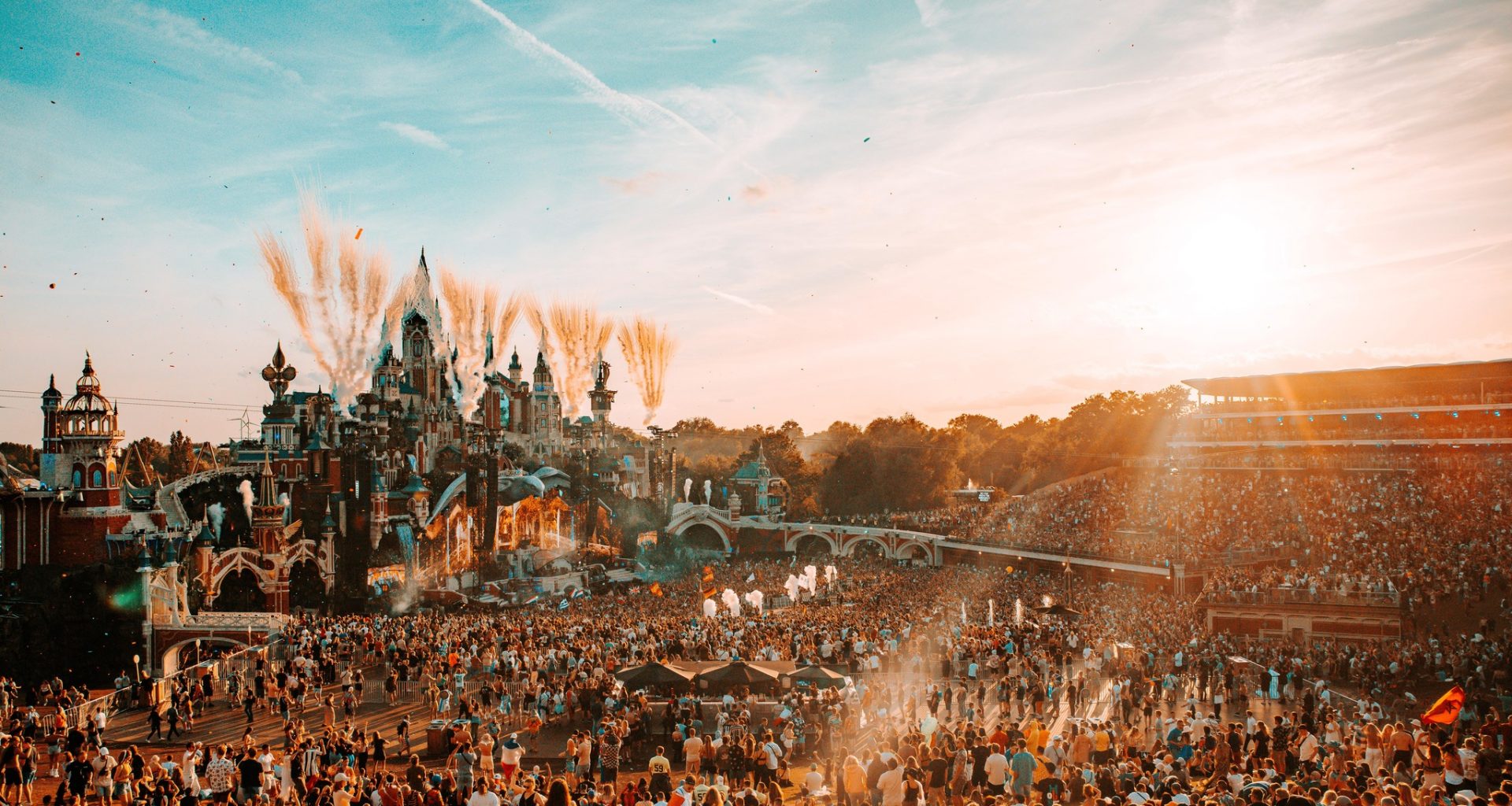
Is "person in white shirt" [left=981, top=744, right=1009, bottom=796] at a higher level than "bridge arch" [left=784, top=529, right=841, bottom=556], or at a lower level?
higher

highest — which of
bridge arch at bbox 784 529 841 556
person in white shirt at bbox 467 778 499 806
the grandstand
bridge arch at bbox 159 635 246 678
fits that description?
the grandstand

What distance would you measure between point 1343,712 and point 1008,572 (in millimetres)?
31363

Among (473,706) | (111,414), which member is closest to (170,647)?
(111,414)

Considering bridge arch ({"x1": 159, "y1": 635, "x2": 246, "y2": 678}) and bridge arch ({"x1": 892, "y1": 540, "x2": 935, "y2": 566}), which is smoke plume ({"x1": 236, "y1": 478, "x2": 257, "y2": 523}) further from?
bridge arch ({"x1": 892, "y1": 540, "x2": 935, "y2": 566})

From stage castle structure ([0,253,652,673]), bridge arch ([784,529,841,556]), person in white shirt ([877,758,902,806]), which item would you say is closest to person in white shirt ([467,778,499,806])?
person in white shirt ([877,758,902,806])

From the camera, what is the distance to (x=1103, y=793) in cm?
1253

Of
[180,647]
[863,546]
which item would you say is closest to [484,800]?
[180,647]

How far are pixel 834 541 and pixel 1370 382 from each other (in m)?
34.2

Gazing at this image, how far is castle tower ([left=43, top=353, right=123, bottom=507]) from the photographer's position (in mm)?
39500

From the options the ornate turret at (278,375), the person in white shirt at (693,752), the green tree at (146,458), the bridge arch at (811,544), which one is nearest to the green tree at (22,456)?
the green tree at (146,458)

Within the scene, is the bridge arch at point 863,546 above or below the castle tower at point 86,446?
below

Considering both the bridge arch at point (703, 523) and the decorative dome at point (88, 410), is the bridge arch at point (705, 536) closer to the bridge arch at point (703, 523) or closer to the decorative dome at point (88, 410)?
the bridge arch at point (703, 523)

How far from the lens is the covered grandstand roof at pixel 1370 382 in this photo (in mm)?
46250

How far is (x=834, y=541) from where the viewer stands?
71250 millimetres
